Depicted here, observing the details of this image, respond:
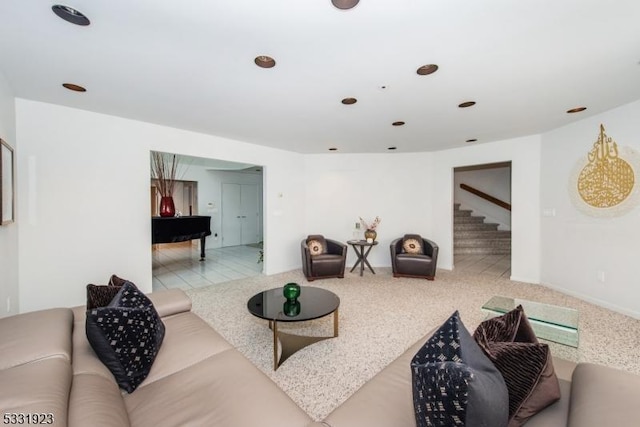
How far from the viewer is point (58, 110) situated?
3.01 metres

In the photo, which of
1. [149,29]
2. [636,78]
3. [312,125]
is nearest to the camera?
[149,29]

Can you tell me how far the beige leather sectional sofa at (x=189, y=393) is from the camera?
862 mm

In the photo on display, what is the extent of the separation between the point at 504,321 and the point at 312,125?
124 inches

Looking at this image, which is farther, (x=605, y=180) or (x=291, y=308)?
(x=605, y=180)

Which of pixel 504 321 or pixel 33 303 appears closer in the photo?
pixel 504 321

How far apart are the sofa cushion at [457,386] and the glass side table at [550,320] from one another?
191 centimetres

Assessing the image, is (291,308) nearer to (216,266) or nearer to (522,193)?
(216,266)

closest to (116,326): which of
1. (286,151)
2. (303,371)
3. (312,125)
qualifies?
(303,371)

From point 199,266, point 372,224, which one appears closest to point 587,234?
point 372,224

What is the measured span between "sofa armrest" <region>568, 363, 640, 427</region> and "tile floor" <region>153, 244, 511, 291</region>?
416cm

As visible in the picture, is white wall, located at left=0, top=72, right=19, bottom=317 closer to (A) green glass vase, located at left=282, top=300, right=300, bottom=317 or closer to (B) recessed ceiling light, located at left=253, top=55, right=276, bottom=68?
(B) recessed ceiling light, located at left=253, top=55, right=276, bottom=68

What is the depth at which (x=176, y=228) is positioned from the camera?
502cm

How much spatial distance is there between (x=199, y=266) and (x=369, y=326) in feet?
14.1

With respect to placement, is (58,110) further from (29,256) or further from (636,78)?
(636,78)
